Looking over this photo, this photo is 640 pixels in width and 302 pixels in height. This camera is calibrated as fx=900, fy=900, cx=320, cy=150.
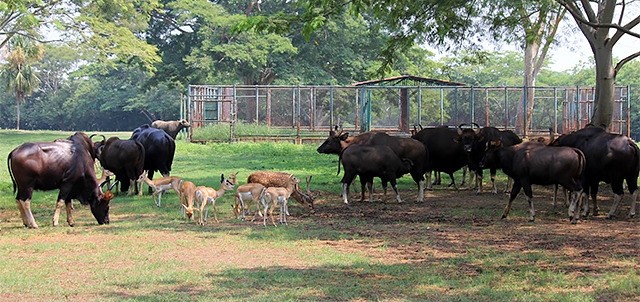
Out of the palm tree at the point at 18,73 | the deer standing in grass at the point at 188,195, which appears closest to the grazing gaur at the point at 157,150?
the deer standing in grass at the point at 188,195

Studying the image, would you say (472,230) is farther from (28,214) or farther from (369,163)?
(28,214)

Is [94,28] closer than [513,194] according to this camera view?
No

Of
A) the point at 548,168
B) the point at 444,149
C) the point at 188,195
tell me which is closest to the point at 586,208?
the point at 548,168

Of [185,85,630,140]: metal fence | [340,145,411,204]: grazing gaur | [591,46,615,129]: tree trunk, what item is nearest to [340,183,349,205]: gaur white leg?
[340,145,411,204]: grazing gaur

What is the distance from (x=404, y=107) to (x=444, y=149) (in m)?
17.7

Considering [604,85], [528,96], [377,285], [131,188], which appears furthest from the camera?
[528,96]

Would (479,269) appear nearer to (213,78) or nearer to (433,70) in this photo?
→ (213,78)

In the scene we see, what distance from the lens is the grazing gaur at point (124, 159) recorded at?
1792 cm

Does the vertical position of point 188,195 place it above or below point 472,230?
above

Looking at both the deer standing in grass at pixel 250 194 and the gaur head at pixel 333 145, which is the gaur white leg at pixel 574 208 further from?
the gaur head at pixel 333 145

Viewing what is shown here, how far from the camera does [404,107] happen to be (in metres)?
37.1

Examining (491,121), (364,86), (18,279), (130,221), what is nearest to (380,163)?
(130,221)

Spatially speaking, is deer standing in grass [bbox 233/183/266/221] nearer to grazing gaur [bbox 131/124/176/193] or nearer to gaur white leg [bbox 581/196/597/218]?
grazing gaur [bbox 131/124/176/193]

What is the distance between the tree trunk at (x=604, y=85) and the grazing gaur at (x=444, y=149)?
336cm
